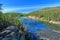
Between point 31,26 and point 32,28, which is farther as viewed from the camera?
point 31,26

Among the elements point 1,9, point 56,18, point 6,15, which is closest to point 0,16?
point 1,9

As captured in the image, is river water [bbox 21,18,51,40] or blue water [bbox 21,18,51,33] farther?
blue water [bbox 21,18,51,33]

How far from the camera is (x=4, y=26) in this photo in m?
6.69

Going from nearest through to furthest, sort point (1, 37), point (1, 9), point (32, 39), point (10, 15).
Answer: point (1, 37) < point (1, 9) < point (32, 39) < point (10, 15)

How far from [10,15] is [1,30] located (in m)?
2.11

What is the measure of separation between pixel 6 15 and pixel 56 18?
24.3 metres

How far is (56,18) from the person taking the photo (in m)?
32.2

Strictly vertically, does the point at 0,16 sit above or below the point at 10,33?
above

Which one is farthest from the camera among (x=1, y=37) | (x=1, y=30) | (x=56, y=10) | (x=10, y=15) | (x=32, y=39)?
(x=56, y=10)

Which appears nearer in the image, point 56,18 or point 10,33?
point 10,33

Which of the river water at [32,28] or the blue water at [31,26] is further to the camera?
the blue water at [31,26]

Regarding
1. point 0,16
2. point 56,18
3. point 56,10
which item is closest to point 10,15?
point 0,16

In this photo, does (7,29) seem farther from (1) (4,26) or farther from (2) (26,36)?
(2) (26,36)

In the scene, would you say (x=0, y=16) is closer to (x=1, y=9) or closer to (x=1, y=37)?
(x=1, y=9)
